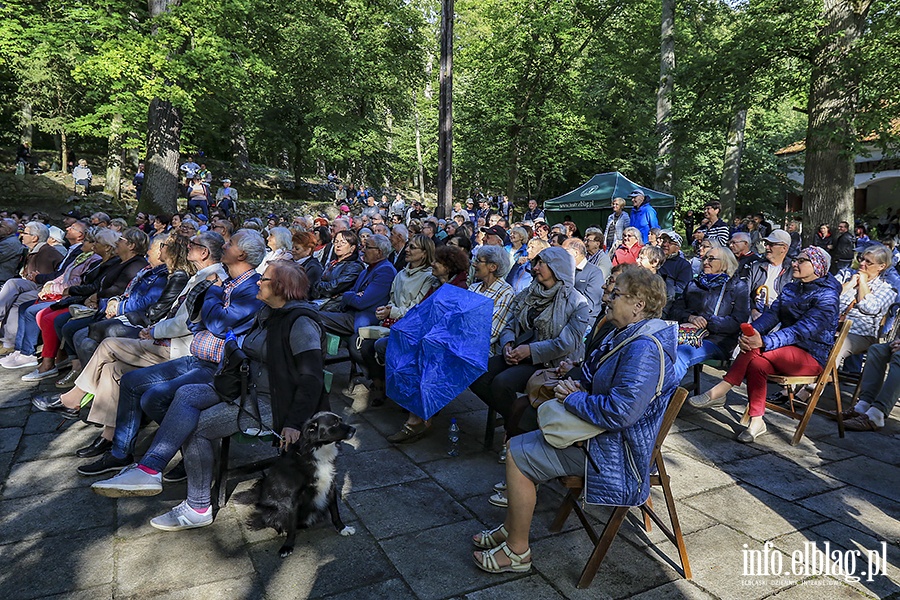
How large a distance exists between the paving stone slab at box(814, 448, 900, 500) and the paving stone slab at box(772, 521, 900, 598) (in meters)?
0.70

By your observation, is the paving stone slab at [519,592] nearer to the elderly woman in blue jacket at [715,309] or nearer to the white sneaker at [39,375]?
A: the elderly woman in blue jacket at [715,309]

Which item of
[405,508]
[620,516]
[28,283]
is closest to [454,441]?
[405,508]

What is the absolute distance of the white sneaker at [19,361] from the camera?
6152mm

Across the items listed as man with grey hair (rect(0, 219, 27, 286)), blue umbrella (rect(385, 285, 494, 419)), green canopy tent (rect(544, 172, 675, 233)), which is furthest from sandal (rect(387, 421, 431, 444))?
green canopy tent (rect(544, 172, 675, 233))

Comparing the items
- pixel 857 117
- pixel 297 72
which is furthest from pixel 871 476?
pixel 297 72

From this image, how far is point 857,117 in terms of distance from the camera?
969cm

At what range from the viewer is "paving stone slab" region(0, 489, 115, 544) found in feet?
10.1

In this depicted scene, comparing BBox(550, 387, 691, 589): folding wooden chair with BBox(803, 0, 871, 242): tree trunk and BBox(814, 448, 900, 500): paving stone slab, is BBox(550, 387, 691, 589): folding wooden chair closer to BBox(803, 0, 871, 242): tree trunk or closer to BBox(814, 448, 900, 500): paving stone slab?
BBox(814, 448, 900, 500): paving stone slab

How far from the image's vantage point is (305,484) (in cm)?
295

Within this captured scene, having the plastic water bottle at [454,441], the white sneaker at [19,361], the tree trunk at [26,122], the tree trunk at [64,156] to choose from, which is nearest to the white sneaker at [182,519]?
the plastic water bottle at [454,441]

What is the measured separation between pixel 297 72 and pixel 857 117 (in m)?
22.6

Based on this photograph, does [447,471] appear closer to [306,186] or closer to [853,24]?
[853,24]

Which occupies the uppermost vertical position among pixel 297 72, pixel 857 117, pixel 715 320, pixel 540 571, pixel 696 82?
pixel 297 72

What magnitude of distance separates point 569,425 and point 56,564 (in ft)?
8.31
